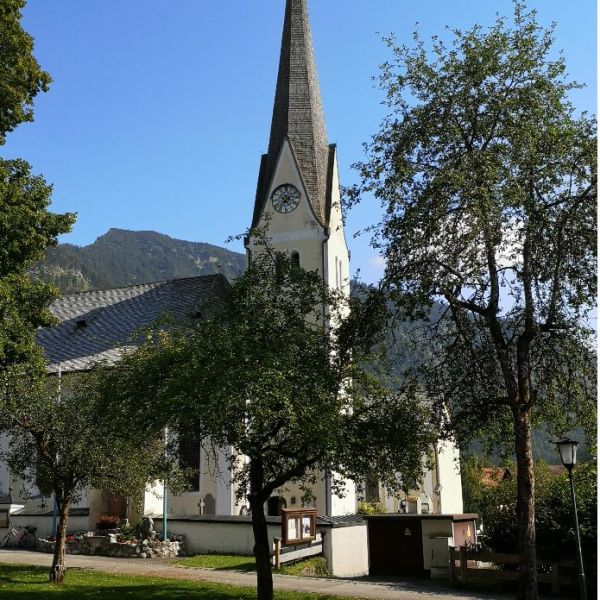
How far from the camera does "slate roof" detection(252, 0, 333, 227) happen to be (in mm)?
36750

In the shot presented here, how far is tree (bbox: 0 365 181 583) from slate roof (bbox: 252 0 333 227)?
776 inches

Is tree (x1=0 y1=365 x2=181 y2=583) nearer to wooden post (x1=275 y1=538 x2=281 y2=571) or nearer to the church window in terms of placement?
wooden post (x1=275 y1=538 x2=281 y2=571)

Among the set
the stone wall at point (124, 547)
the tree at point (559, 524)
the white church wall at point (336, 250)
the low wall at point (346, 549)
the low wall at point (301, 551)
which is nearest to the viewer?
the tree at point (559, 524)

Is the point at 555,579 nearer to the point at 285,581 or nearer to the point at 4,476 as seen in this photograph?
the point at 285,581

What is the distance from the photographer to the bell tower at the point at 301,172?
1404 inches

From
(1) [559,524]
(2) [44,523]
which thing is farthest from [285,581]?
(2) [44,523]

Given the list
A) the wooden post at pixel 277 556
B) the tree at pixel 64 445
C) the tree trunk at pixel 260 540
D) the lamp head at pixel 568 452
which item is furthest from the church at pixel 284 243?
the lamp head at pixel 568 452

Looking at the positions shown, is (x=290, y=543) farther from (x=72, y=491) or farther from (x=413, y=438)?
(x=413, y=438)

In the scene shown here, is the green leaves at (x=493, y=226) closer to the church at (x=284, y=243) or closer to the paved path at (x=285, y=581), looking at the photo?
the paved path at (x=285, y=581)

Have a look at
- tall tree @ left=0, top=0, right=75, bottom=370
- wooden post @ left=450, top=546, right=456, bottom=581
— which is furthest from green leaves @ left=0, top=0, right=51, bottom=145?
wooden post @ left=450, top=546, right=456, bottom=581

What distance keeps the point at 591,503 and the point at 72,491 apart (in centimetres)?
1268

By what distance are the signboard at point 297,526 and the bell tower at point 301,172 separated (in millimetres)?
15900

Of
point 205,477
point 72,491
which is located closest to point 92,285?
point 205,477

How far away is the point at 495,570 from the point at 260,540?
623cm
